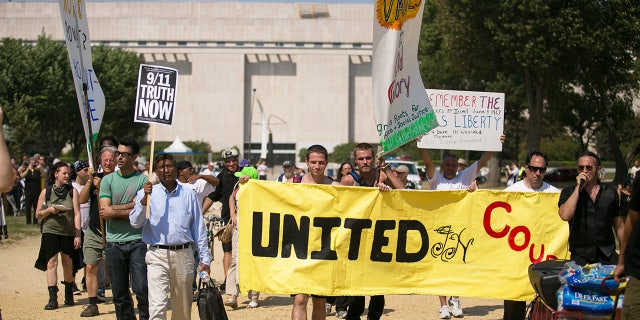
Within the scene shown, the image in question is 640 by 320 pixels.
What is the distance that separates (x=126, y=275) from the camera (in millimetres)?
8859

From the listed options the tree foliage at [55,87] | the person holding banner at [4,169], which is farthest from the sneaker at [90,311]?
the tree foliage at [55,87]

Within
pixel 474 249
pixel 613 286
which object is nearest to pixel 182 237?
pixel 474 249

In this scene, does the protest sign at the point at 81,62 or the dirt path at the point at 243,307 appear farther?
the dirt path at the point at 243,307

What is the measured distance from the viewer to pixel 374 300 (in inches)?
343

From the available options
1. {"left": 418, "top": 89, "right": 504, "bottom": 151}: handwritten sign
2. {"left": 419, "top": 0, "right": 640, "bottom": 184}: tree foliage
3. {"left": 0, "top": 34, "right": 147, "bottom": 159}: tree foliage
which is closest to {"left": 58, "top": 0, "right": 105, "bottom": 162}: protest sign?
{"left": 418, "top": 89, "right": 504, "bottom": 151}: handwritten sign

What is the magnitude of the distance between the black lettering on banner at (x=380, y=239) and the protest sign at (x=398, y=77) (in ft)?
2.34

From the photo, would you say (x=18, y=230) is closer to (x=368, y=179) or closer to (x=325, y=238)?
(x=368, y=179)

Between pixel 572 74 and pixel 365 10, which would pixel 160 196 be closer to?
pixel 572 74

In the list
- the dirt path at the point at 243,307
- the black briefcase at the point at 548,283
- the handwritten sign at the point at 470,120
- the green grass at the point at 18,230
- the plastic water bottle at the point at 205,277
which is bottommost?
the green grass at the point at 18,230

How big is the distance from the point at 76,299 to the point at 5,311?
4.05 feet

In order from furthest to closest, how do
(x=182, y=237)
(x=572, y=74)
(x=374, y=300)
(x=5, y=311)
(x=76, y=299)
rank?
1. (x=572, y=74)
2. (x=76, y=299)
3. (x=5, y=311)
4. (x=374, y=300)
5. (x=182, y=237)

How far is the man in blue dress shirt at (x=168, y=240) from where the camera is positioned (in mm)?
8031

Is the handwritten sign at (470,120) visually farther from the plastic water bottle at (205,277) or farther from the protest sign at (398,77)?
the plastic water bottle at (205,277)

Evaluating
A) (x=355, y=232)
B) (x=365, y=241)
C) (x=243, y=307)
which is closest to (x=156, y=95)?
(x=355, y=232)
